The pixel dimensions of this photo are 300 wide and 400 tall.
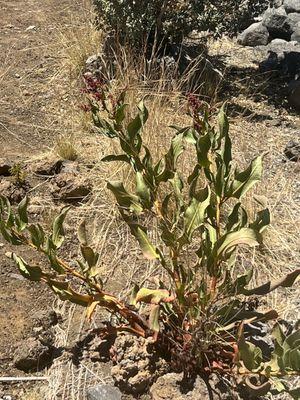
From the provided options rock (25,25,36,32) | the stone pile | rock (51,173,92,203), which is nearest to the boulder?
rock (51,173,92,203)

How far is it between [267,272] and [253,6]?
2.83m

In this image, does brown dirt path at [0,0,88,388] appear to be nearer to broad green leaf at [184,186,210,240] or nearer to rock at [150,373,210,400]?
rock at [150,373,210,400]

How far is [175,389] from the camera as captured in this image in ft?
7.67

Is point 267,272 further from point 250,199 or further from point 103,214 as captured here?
point 103,214

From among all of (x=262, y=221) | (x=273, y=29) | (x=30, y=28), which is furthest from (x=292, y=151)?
(x=30, y=28)

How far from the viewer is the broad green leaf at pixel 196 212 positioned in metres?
2.29

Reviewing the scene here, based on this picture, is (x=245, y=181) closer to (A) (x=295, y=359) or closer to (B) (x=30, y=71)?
(A) (x=295, y=359)

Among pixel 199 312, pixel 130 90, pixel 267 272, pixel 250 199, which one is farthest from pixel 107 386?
pixel 130 90

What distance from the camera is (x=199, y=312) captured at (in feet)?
7.77

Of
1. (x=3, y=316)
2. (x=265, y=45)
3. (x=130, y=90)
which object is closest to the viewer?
(x=3, y=316)

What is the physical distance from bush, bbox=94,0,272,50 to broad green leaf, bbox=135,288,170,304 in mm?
2901

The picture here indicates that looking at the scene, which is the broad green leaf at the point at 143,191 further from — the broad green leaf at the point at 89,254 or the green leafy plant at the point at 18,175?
the green leafy plant at the point at 18,175

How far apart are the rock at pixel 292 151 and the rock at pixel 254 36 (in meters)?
2.41

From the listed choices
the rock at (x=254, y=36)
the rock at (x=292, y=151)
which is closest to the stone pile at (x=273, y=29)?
the rock at (x=254, y=36)
